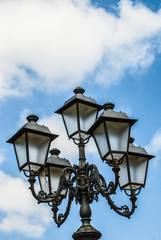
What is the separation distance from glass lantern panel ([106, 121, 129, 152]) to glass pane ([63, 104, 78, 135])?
895mm

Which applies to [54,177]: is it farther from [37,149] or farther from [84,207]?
[84,207]

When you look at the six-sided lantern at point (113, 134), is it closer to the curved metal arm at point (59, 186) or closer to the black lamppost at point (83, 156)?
the black lamppost at point (83, 156)

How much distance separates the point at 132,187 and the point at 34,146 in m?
1.73

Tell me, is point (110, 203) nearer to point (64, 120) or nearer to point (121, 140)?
point (121, 140)

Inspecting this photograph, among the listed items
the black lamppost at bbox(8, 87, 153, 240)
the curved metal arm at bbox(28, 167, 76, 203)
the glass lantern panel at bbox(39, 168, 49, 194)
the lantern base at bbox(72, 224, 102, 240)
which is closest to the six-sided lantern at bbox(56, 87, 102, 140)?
the black lamppost at bbox(8, 87, 153, 240)

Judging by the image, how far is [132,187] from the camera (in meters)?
7.71

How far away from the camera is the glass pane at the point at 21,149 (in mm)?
7387

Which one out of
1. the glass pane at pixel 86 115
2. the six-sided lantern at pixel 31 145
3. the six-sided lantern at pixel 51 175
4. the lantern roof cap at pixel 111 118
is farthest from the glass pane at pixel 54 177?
the lantern roof cap at pixel 111 118

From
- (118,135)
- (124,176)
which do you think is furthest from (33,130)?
(124,176)

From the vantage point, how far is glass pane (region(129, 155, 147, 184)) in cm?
771

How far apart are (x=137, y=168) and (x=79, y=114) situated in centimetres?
131

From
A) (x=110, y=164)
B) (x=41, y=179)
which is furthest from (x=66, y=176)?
(x=110, y=164)

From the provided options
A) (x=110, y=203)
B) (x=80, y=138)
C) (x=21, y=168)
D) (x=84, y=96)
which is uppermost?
(x=84, y=96)

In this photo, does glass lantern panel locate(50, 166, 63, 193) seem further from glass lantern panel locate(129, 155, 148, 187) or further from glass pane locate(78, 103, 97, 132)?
glass lantern panel locate(129, 155, 148, 187)
